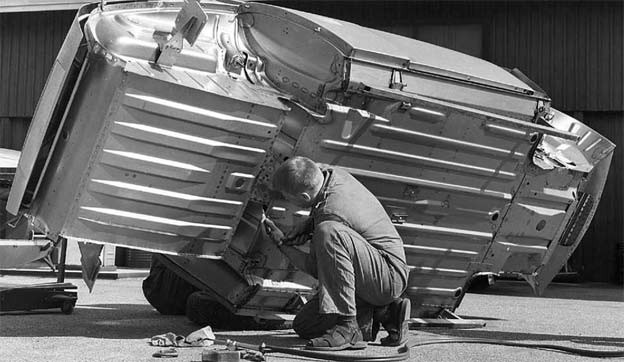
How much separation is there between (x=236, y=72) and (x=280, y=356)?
1.86 metres

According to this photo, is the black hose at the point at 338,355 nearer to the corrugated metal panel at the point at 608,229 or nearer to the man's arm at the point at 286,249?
the man's arm at the point at 286,249

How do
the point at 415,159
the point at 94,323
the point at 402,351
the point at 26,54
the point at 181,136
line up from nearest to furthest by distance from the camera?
the point at 402,351
the point at 181,136
the point at 415,159
the point at 94,323
the point at 26,54

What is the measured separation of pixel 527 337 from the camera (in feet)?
20.2

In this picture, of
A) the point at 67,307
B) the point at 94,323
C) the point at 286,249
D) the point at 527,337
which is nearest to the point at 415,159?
the point at 286,249

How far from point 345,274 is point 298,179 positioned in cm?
59

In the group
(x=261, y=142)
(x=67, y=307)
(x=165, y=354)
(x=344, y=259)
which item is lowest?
(x=67, y=307)

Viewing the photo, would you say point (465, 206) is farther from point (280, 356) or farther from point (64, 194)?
point (64, 194)

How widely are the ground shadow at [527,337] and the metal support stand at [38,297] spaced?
2.76 meters

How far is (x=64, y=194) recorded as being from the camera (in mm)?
5152

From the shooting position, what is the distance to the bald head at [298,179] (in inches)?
198

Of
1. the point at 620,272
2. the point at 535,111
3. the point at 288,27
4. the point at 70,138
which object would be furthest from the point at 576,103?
the point at 70,138

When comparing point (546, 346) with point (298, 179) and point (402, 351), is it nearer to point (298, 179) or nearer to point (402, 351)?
point (402, 351)

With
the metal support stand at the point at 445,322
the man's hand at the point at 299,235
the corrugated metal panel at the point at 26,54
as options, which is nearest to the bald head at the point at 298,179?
the man's hand at the point at 299,235

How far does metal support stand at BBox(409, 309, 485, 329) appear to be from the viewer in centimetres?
671
